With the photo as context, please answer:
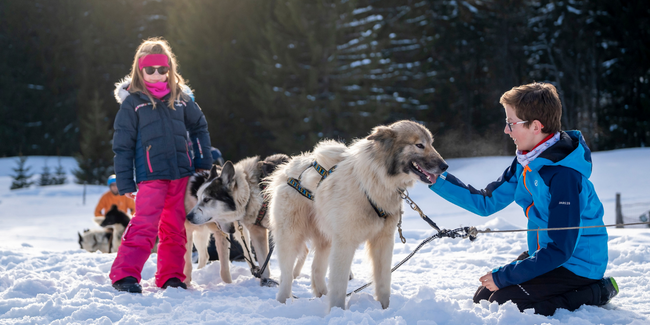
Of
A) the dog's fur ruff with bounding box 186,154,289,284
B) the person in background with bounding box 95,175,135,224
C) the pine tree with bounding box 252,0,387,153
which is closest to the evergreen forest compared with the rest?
the pine tree with bounding box 252,0,387,153

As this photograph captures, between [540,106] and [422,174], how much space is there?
801mm

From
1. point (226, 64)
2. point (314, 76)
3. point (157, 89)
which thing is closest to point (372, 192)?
point (157, 89)

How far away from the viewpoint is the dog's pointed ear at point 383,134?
302 centimetres

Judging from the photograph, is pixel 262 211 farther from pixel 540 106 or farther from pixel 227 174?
pixel 540 106

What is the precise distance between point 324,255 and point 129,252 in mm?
1638

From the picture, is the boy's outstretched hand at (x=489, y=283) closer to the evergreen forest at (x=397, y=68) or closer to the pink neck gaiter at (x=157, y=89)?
the pink neck gaiter at (x=157, y=89)

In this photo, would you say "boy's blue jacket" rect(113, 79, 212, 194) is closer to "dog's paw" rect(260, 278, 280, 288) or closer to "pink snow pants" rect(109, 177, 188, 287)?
"pink snow pants" rect(109, 177, 188, 287)

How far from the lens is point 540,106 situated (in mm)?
2748

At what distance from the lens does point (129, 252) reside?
3.89 m

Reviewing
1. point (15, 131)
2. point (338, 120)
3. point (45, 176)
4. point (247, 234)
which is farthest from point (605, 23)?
point (15, 131)

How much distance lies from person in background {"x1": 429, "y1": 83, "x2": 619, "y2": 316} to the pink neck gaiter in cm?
280

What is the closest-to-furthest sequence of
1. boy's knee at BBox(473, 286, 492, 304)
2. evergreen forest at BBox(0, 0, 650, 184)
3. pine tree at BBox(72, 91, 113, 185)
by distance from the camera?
1. boy's knee at BBox(473, 286, 492, 304)
2. evergreen forest at BBox(0, 0, 650, 184)
3. pine tree at BBox(72, 91, 113, 185)

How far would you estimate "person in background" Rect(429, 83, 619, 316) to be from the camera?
104 inches

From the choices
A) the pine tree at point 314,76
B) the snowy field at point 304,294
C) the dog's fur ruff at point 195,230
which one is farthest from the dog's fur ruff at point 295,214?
the pine tree at point 314,76
